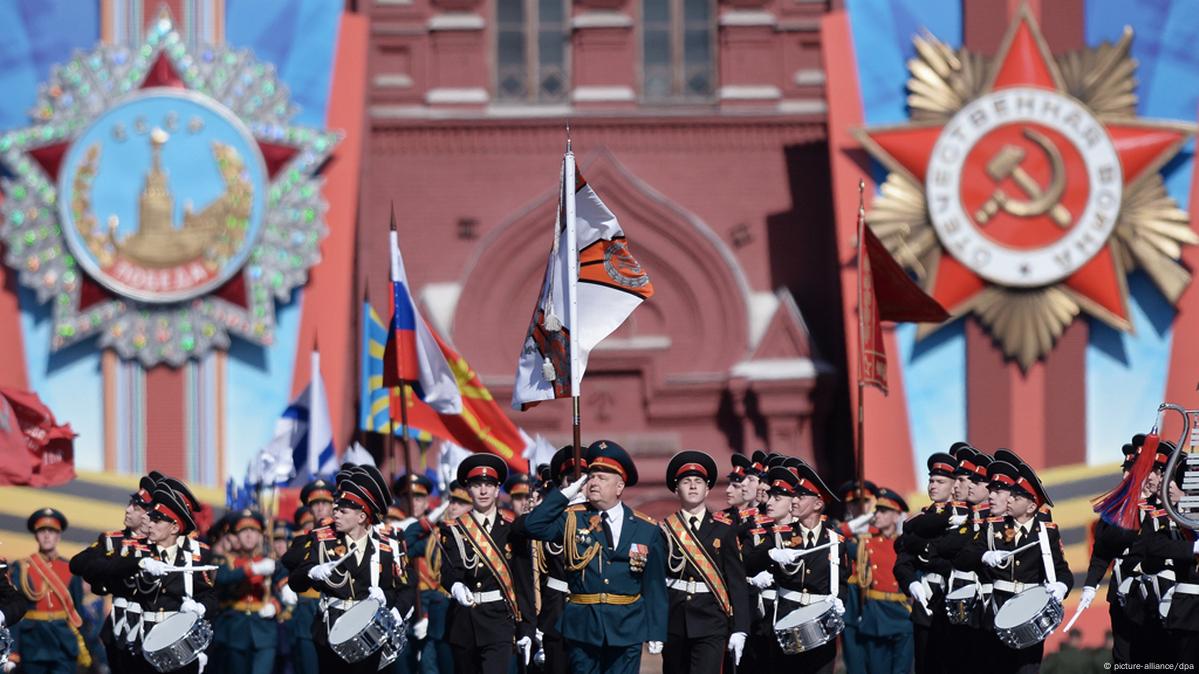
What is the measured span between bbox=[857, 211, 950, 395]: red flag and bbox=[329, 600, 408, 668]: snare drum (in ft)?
18.1

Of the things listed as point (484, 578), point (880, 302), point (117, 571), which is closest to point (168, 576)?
point (117, 571)

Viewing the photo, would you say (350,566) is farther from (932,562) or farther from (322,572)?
(932,562)

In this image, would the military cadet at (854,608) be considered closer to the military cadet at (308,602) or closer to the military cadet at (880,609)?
the military cadet at (880,609)

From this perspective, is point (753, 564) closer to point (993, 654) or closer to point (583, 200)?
point (993, 654)

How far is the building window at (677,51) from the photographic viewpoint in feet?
82.3

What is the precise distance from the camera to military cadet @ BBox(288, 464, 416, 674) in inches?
544

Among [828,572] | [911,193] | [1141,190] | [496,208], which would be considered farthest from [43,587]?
[1141,190]

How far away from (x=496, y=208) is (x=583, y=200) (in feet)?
35.2

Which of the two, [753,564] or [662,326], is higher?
[662,326]

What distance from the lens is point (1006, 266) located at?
23.6m

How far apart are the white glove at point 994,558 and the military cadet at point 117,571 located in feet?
17.6

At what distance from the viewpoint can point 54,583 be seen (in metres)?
17.2

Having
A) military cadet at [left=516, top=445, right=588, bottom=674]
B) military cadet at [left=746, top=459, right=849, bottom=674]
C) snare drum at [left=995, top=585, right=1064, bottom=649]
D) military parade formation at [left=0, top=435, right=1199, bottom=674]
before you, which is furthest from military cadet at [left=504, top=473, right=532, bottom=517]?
snare drum at [left=995, top=585, right=1064, bottom=649]

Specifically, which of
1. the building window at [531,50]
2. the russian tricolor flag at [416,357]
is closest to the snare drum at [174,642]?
the russian tricolor flag at [416,357]
